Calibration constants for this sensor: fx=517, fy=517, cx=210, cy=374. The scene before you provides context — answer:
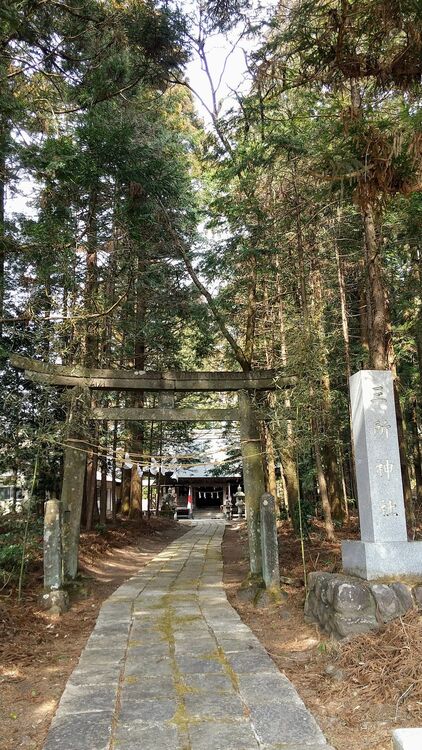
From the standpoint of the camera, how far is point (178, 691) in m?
4.00

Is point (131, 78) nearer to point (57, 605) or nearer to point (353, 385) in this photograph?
point (353, 385)

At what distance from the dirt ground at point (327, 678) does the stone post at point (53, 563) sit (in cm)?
249

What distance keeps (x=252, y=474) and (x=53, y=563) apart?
3213mm

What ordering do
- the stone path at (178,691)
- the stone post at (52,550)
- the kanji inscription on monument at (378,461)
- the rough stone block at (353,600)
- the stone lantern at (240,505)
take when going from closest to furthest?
the stone path at (178,691), the rough stone block at (353,600), the kanji inscription on monument at (378,461), the stone post at (52,550), the stone lantern at (240,505)

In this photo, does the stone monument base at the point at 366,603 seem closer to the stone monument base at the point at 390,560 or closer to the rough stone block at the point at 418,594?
the rough stone block at the point at 418,594

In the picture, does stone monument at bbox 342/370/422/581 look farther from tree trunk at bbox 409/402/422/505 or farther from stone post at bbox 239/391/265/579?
tree trunk at bbox 409/402/422/505

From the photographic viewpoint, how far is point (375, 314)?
6.75 metres

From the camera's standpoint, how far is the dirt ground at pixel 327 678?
3.35 m

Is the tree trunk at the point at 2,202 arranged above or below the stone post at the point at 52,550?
above

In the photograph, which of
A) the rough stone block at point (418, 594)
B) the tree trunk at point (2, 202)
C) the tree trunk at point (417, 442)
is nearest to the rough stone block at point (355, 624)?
the rough stone block at point (418, 594)

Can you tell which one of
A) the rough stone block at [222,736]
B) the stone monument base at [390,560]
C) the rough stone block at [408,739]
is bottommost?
the rough stone block at [222,736]

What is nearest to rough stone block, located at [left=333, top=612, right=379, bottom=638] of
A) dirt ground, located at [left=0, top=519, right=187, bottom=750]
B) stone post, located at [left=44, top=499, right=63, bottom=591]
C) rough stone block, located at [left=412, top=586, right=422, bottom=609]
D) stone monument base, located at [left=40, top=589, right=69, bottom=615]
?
rough stone block, located at [left=412, top=586, right=422, bottom=609]

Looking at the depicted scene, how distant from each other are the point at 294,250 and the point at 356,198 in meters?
7.00

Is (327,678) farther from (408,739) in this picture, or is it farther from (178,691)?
(408,739)
